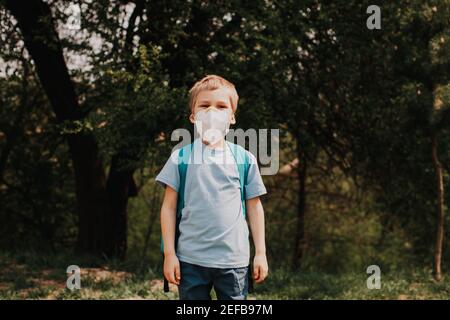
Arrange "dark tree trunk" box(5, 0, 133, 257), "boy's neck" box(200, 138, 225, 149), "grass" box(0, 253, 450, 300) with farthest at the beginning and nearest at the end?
"dark tree trunk" box(5, 0, 133, 257), "grass" box(0, 253, 450, 300), "boy's neck" box(200, 138, 225, 149)

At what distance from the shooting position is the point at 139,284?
8.09 m

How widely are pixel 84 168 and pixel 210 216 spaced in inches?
338

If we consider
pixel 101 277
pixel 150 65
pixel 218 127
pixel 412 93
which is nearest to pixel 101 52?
pixel 150 65

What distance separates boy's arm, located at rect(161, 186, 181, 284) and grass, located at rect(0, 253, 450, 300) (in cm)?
443

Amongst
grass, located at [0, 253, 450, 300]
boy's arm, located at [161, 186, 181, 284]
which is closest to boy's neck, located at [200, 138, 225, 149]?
boy's arm, located at [161, 186, 181, 284]

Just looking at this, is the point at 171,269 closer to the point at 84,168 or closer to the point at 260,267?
the point at 260,267

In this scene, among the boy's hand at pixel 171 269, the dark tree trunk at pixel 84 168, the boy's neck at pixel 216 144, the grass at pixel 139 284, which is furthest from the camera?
the dark tree trunk at pixel 84 168

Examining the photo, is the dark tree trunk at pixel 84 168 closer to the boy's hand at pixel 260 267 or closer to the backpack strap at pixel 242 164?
the backpack strap at pixel 242 164

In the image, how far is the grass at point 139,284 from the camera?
7672 mm

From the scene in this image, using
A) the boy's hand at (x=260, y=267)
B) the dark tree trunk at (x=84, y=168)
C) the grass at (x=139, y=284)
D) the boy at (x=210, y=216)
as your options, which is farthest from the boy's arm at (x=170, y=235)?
the dark tree trunk at (x=84, y=168)

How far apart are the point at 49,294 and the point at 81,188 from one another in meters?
4.06

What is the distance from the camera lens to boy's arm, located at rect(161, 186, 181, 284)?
307 centimetres

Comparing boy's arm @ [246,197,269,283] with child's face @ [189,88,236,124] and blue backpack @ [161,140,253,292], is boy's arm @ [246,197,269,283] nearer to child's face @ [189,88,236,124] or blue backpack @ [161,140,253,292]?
blue backpack @ [161,140,253,292]
